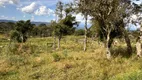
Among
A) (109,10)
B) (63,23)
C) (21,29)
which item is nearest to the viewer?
(109,10)

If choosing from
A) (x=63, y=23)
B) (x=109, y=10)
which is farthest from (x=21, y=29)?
(x=109, y=10)

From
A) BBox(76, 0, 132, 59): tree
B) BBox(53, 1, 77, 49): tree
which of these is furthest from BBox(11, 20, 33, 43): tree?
BBox(76, 0, 132, 59): tree

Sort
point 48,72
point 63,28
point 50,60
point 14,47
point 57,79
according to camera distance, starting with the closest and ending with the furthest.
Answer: point 57,79 < point 48,72 < point 50,60 < point 14,47 < point 63,28

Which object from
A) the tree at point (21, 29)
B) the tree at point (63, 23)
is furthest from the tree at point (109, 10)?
the tree at point (21, 29)

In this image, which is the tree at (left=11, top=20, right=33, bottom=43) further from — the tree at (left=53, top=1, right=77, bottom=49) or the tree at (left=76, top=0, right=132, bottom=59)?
the tree at (left=76, top=0, right=132, bottom=59)

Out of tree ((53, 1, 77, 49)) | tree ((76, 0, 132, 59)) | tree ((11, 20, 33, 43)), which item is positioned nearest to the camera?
tree ((76, 0, 132, 59))

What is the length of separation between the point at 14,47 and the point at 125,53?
9909 millimetres

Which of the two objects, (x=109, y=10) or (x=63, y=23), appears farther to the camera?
(x=63, y=23)

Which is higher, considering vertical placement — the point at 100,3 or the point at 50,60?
the point at 100,3

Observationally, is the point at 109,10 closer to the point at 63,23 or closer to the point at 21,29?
the point at 63,23

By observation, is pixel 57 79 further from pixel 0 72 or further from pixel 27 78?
pixel 0 72

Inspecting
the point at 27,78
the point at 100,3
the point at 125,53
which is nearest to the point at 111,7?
the point at 100,3

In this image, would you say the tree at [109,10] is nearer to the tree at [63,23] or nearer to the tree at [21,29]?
the tree at [63,23]

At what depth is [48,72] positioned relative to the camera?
12.2m
